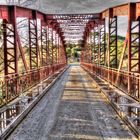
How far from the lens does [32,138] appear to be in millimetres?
8539

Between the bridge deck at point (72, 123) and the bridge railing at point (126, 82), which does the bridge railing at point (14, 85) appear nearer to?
the bridge deck at point (72, 123)

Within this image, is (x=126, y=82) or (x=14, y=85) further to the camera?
(x=126, y=82)

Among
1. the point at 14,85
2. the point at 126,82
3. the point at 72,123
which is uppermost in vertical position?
the point at 14,85

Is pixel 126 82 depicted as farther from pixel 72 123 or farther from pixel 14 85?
pixel 72 123

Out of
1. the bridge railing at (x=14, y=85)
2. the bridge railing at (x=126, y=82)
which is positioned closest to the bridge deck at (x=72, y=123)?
the bridge railing at (x=14, y=85)

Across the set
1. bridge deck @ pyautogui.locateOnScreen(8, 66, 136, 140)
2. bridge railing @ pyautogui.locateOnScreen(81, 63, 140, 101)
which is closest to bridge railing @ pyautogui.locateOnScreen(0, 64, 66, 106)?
bridge deck @ pyautogui.locateOnScreen(8, 66, 136, 140)

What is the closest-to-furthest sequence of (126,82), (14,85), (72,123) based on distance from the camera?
(72,123)
(14,85)
(126,82)

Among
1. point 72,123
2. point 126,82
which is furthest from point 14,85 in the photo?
point 72,123

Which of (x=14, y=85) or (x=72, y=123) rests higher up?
(x=14, y=85)

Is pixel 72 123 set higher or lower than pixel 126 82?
lower

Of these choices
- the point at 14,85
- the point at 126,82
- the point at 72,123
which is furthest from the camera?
the point at 126,82

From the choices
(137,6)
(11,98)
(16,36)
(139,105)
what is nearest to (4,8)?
(16,36)

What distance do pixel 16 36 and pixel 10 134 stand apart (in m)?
10.1

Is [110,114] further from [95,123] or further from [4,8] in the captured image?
[4,8]
